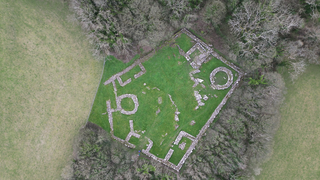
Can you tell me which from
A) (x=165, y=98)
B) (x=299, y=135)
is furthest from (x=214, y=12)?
(x=299, y=135)

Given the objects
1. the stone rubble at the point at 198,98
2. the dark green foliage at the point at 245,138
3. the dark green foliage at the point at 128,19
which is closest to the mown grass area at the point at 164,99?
the stone rubble at the point at 198,98

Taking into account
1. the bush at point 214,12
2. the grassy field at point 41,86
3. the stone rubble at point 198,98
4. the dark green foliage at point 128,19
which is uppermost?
the bush at point 214,12

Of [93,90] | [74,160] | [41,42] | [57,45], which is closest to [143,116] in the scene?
[93,90]

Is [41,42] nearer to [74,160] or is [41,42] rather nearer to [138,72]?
[138,72]

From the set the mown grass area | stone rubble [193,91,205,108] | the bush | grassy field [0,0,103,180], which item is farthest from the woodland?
stone rubble [193,91,205,108]

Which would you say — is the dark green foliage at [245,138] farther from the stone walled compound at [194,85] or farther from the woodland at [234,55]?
the stone walled compound at [194,85]

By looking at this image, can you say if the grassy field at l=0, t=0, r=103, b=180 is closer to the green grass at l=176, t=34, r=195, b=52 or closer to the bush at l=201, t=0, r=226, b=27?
the green grass at l=176, t=34, r=195, b=52
